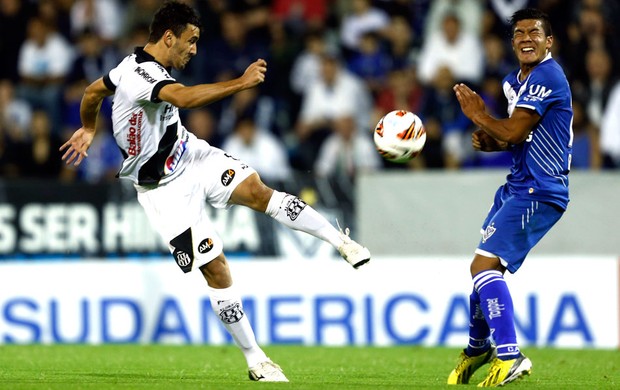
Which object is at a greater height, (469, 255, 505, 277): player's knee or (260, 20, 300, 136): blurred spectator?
(260, 20, 300, 136): blurred spectator

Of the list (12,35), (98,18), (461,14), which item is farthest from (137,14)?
(461,14)

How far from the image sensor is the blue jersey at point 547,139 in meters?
7.82

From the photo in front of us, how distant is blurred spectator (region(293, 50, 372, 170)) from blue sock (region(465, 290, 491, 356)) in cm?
700

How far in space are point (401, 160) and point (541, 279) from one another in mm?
4493

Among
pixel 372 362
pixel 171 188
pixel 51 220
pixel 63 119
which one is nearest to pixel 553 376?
pixel 372 362

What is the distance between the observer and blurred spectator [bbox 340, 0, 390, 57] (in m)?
16.3

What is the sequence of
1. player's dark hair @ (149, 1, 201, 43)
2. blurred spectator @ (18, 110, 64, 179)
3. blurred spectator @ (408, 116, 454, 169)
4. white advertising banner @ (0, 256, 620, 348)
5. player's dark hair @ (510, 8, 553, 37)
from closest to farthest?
player's dark hair @ (510, 8, 553, 37), player's dark hair @ (149, 1, 201, 43), white advertising banner @ (0, 256, 620, 348), blurred spectator @ (408, 116, 454, 169), blurred spectator @ (18, 110, 64, 179)

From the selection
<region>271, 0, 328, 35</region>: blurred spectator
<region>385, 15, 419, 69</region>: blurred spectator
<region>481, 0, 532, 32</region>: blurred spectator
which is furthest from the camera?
<region>271, 0, 328, 35</region>: blurred spectator

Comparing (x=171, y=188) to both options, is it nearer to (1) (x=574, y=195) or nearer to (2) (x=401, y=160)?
(2) (x=401, y=160)

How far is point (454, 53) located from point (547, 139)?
7.63 meters

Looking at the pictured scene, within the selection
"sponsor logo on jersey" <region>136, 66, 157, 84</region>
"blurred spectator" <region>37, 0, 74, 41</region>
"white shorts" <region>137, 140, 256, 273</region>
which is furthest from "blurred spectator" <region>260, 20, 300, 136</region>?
"sponsor logo on jersey" <region>136, 66, 157, 84</region>

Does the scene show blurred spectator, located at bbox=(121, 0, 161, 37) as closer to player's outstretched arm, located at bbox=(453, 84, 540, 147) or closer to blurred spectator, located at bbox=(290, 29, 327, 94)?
blurred spectator, located at bbox=(290, 29, 327, 94)

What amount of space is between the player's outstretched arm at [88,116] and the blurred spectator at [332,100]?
20.7 feet

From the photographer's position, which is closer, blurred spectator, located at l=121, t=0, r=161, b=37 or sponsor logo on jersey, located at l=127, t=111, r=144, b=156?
sponsor logo on jersey, located at l=127, t=111, r=144, b=156
